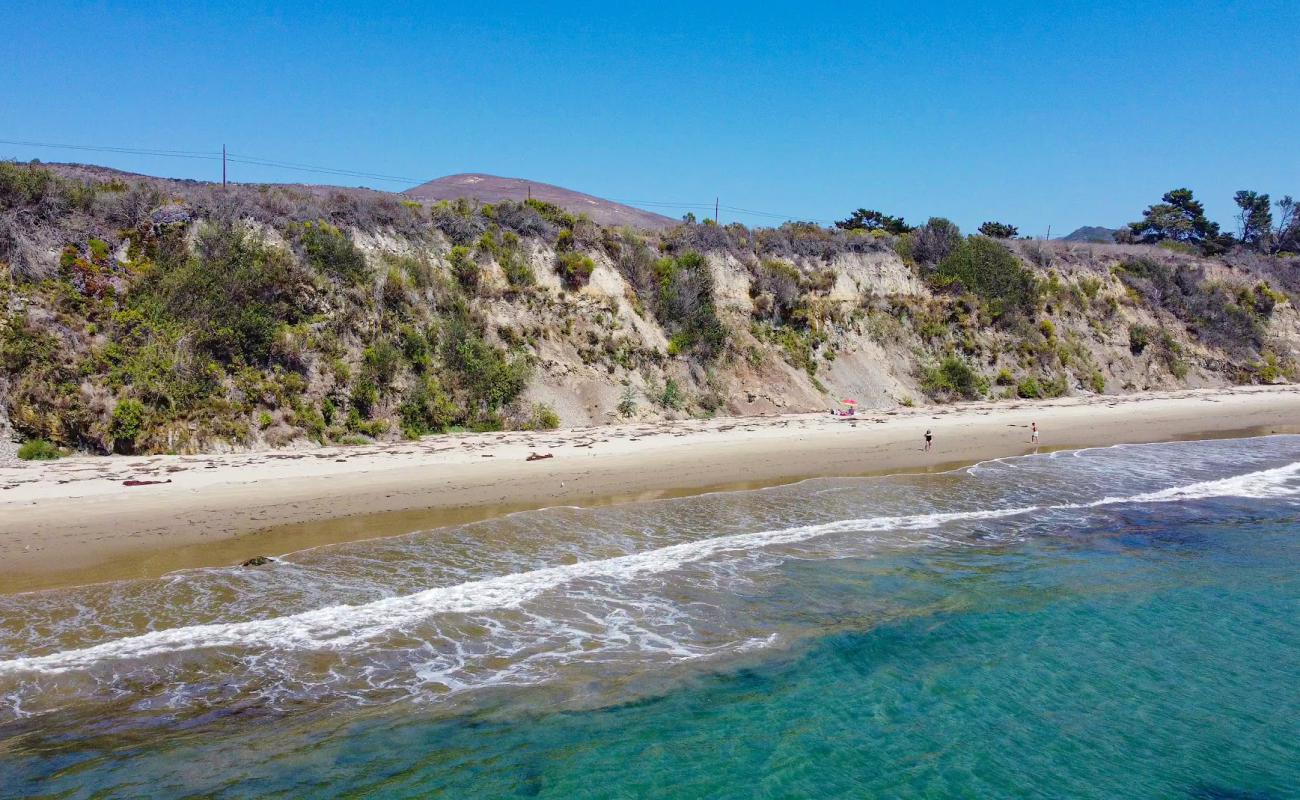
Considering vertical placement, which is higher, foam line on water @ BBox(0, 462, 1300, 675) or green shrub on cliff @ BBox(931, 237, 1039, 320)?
green shrub on cliff @ BBox(931, 237, 1039, 320)

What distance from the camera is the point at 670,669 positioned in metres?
8.99

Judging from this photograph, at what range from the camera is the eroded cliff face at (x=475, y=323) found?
18359mm

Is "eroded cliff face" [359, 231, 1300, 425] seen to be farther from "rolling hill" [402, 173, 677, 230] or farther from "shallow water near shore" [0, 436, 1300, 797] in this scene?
"rolling hill" [402, 173, 677, 230]

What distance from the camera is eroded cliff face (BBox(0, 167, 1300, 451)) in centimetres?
1836

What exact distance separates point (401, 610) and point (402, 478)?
652 centimetres

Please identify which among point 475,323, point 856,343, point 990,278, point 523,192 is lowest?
point 856,343

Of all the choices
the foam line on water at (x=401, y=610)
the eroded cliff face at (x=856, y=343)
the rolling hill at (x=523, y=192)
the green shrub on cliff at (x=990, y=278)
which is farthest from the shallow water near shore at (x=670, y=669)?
the rolling hill at (x=523, y=192)

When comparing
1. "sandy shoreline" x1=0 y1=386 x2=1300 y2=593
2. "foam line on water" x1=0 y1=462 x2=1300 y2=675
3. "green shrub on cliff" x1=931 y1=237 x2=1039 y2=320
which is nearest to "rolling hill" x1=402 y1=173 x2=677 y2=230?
"green shrub on cliff" x1=931 y1=237 x2=1039 y2=320

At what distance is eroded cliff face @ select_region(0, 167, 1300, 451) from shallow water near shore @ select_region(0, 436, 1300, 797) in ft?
28.6

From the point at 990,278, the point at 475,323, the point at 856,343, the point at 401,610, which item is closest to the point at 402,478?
the point at 401,610

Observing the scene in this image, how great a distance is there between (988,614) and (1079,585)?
7.29ft

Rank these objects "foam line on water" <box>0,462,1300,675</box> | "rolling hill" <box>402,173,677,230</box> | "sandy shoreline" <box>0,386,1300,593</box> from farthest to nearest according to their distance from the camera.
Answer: "rolling hill" <box>402,173,677,230</box> → "sandy shoreline" <box>0,386,1300,593</box> → "foam line on water" <box>0,462,1300,675</box>

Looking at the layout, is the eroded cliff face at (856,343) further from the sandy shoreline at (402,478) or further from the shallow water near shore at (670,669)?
the shallow water near shore at (670,669)

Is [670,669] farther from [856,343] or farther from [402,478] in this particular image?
[856,343]
